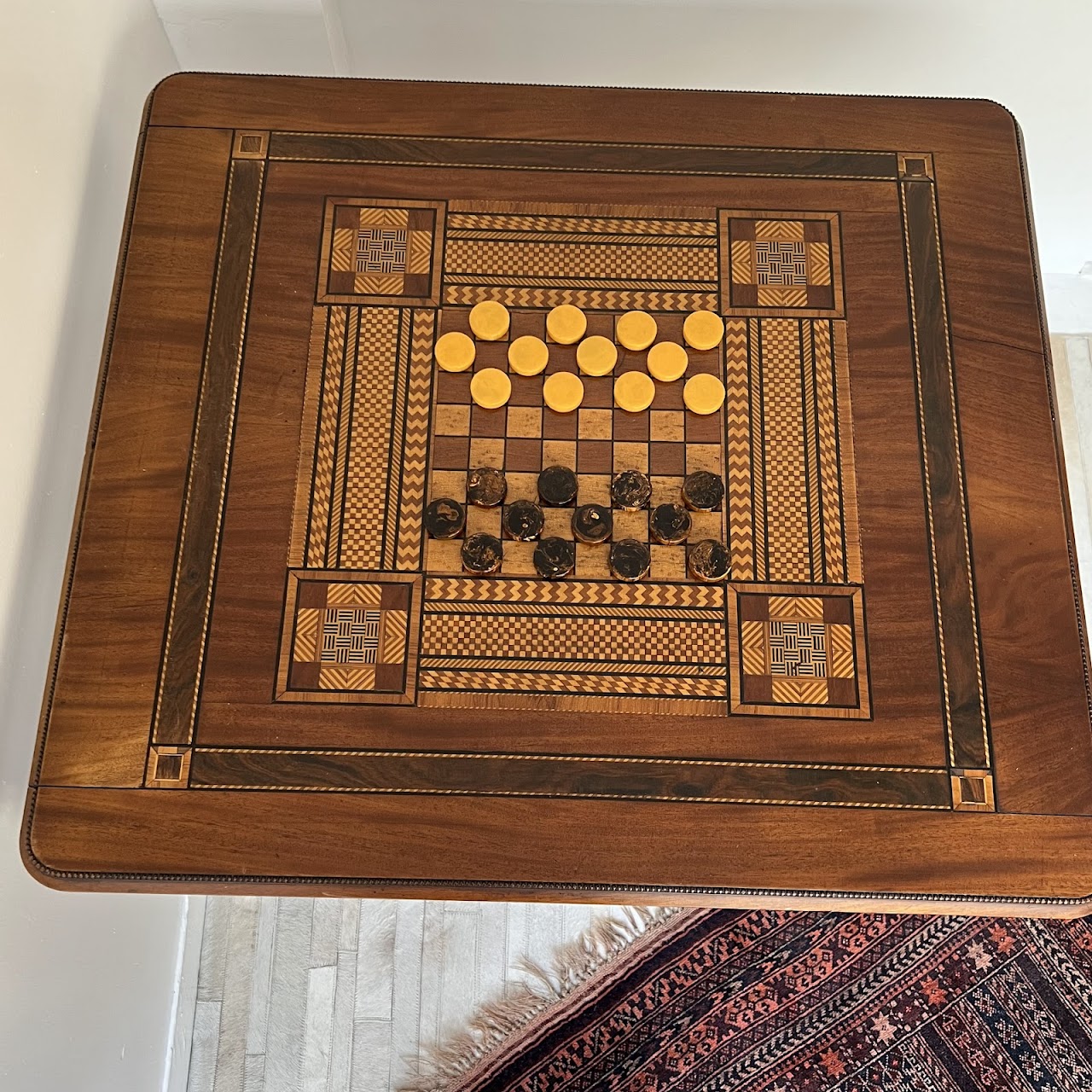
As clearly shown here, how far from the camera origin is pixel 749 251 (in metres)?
1.15

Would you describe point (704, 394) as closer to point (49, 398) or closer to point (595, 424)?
point (595, 424)

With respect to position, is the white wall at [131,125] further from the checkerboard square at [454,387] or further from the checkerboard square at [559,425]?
the checkerboard square at [559,425]

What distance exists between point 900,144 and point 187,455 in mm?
994

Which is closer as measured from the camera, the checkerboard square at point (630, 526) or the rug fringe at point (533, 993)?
the checkerboard square at point (630, 526)

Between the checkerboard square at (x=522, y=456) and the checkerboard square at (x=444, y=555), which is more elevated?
the checkerboard square at (x=522, y=456)

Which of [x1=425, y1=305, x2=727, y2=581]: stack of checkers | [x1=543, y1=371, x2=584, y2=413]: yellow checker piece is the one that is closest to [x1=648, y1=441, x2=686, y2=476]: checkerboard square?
[x1=425, y1=305, x2=727, y2=581]: stack of checkers

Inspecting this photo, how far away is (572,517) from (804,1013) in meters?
1.09

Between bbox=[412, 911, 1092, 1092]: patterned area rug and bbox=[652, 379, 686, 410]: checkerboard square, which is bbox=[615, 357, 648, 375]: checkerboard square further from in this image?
bbox=[412, 911, 1092, 1092]: patterned area rug

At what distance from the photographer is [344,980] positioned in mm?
1593

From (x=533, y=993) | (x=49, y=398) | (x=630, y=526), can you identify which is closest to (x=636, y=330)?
(x=630, y=526)

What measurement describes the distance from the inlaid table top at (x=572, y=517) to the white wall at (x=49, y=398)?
0.28ft

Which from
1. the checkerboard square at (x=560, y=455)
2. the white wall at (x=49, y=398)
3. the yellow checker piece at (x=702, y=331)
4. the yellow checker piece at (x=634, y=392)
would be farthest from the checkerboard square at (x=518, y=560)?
the white wall at (x=49, y=398)

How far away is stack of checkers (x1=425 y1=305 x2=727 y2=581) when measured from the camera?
1025mm

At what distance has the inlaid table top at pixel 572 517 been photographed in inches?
37.1
